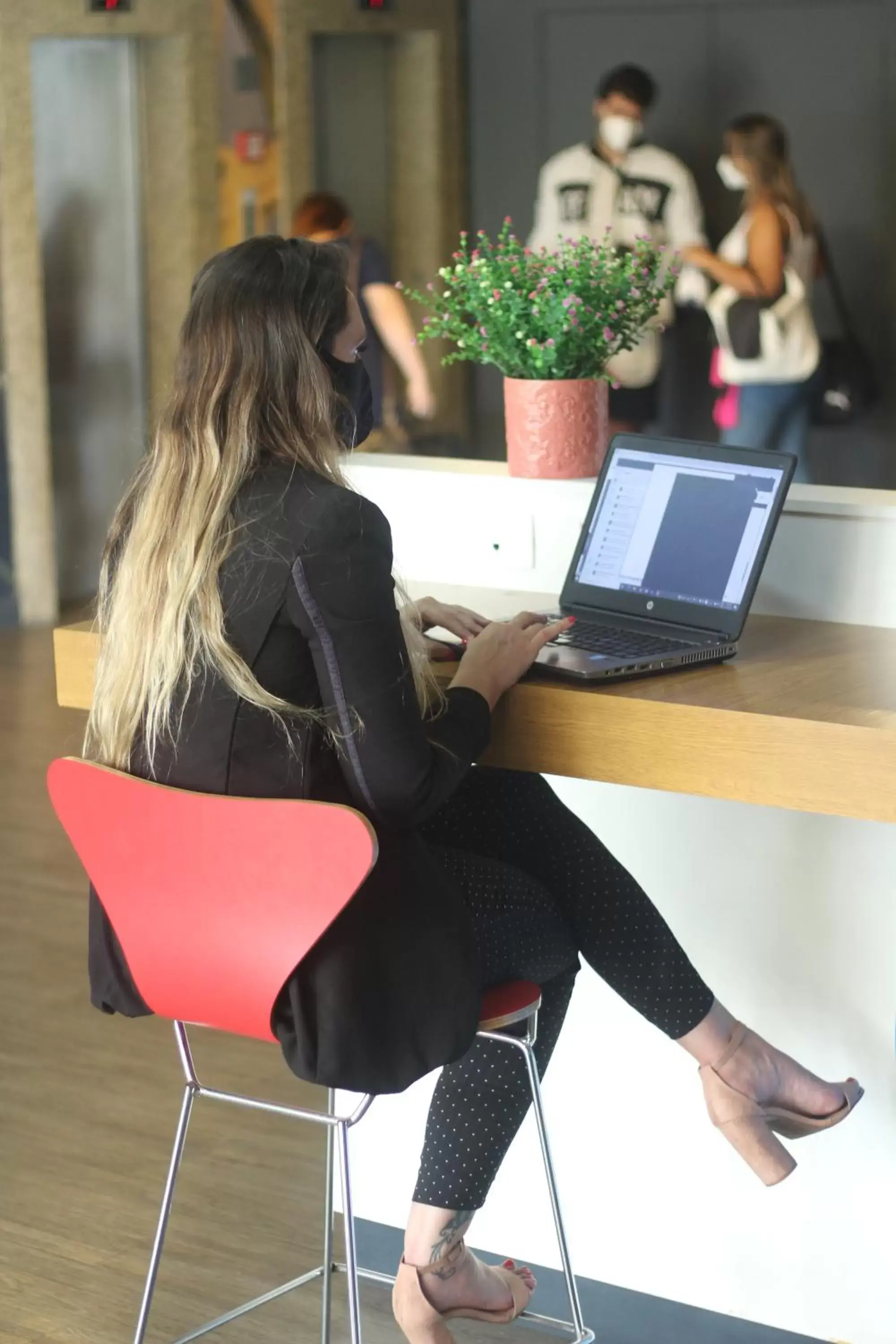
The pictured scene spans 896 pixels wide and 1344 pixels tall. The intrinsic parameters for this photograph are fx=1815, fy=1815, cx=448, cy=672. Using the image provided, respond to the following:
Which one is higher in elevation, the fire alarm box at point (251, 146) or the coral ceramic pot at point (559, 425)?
the fire alarm box at point (251, 146)

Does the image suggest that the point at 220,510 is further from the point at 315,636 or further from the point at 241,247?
the point at 241,247

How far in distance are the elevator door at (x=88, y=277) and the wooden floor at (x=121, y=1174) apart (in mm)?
3334

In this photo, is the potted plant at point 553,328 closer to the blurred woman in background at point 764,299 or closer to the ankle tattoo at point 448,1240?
the ankle tattoo at point 448,1240

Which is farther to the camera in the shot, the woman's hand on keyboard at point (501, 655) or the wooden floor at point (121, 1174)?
the wooden floor at point (121, 1174)

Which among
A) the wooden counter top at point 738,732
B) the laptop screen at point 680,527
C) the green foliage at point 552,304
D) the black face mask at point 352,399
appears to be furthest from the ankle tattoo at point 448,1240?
the green foliage at point 552,304

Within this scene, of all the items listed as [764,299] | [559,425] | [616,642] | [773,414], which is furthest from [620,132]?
[616,642]

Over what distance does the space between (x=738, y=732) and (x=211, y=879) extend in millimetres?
566

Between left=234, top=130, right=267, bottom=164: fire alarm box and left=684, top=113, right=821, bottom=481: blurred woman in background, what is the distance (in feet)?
6.68

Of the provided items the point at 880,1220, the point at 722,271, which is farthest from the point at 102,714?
the point at 722,271

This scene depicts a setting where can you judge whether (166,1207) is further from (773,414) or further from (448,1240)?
(773,414)

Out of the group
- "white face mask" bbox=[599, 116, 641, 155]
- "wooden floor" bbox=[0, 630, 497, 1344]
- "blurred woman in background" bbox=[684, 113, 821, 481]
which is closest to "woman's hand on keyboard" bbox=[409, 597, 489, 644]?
"wooden floor" bbox=[0, 630, 497, 1344]

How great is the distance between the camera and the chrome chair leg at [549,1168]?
2053mm

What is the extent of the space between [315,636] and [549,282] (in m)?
0.88

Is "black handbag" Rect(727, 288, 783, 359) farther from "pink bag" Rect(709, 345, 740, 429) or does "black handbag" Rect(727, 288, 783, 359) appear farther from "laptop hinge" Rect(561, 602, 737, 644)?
"laptop hinge" Rect(561, 602, 737, 644)
